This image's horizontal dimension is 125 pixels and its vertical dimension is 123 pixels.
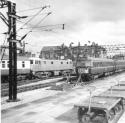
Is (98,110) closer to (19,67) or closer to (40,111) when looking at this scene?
(40,111)

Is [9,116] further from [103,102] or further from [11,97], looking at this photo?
[103,102]

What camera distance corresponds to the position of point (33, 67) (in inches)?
1233

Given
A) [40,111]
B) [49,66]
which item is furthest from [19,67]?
[40,111]

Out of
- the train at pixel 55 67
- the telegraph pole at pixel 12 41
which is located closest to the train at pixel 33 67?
the train at pixel 55 67

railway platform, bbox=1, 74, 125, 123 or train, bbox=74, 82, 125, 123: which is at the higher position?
train, bbox=74, 82, 125, 123

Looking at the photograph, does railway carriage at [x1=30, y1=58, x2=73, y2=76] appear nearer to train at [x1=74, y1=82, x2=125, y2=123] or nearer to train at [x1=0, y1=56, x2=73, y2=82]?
train at [x1=0, y1=56, x2=73, y2=82]

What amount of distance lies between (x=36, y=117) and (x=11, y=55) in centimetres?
525

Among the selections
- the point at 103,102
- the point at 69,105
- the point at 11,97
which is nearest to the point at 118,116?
the point at 103,102

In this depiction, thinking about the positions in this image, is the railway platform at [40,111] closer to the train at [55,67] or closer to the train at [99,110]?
the train at [99,110]

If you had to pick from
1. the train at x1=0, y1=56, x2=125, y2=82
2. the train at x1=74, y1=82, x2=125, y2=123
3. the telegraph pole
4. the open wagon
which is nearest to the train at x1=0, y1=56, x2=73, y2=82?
the train at x1=0, y1=56, x2=125, y2=82

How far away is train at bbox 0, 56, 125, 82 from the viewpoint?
84.4 ft

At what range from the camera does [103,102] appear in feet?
30.1

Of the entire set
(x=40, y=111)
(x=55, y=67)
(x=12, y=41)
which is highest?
(x=12, y=41)

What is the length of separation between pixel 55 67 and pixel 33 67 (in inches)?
248
